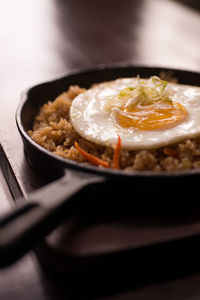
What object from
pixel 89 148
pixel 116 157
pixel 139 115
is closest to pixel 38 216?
pixel 116 157

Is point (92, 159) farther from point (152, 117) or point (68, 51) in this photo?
point (68, 51)

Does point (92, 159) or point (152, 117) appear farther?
point (152, 117)

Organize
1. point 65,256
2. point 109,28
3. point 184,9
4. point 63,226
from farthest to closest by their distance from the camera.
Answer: point 184,9 < point 109,28 < point 63,226 < point 65,256

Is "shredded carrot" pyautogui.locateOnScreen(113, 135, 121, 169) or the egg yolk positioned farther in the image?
the egg yolk

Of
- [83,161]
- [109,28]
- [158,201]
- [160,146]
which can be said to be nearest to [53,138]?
[83,161]

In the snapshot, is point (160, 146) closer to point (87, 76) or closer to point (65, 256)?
point (65, 256)

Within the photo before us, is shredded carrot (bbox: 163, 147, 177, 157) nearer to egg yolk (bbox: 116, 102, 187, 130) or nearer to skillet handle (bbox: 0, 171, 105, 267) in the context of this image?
egg yolk (bbox: 116, 102, 187, 130)

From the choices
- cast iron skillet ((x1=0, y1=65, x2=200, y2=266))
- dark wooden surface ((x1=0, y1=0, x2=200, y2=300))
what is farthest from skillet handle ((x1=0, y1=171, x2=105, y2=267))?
dark wooden surface ((x1=0, y1=0, x2=200, y2=300))
